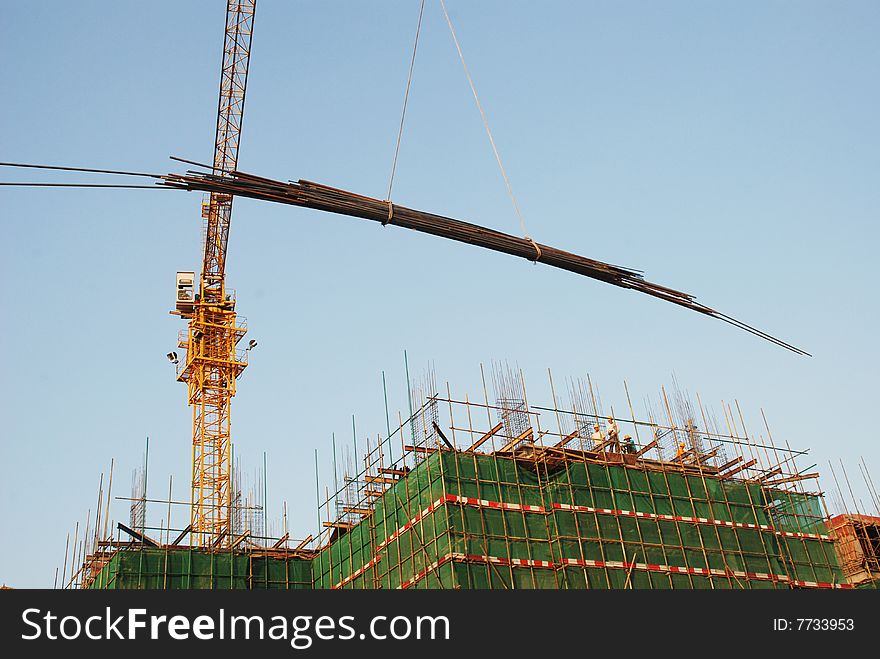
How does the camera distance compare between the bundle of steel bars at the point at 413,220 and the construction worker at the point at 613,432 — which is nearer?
the bundle of steel bars at the point at 413,220

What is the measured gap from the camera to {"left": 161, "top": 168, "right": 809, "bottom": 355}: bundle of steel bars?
1373cm

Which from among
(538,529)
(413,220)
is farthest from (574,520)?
(413,220)

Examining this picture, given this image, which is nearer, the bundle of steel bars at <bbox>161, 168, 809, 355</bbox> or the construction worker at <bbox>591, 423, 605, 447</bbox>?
the bundle of steel bars at <bbox>161, 168, 809, 355</bbox>

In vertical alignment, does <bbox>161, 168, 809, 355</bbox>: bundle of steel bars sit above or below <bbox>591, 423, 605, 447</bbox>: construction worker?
below

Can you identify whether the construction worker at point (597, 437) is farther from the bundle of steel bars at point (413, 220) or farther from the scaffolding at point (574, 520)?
the bundle of steel bars at point (413, 220)

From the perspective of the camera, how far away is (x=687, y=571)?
30.7 metres

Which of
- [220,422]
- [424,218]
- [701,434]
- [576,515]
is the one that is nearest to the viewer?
[424,218]

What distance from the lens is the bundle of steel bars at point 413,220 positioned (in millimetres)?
13734

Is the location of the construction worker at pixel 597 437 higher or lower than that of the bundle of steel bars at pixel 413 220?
higher

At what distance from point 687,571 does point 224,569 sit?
16032 mm

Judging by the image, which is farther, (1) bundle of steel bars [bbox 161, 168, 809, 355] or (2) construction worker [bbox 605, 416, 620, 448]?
(2) construction worker [bbox 605, 416, 620, 448]

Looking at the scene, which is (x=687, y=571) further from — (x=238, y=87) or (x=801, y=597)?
(x=238, y=87)

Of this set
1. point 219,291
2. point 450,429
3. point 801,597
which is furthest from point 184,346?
point 801,597

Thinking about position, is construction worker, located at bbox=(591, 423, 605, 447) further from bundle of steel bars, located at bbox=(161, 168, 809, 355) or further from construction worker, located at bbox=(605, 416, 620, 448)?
bundle of steel bars, located at bbox=(161, 168, 809, 355)
